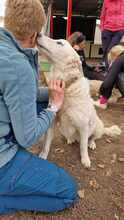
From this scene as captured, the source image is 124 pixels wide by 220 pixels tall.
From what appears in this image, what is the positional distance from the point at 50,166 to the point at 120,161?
1.03 meters

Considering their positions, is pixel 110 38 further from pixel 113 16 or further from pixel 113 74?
pixel 113 74

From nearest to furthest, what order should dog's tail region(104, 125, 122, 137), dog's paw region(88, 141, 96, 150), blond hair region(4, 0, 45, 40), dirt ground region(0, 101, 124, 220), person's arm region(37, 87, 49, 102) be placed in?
blond hair region(4, 0, 45, 40), dirt ground region(0, 101, 124, 220), person's arm region(37, 87, 49, 102), dog's paw region(88, 141, 96, 150), dog's tail region(104, 125, 122, 137)

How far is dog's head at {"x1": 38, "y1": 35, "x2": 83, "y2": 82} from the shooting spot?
7.88ft

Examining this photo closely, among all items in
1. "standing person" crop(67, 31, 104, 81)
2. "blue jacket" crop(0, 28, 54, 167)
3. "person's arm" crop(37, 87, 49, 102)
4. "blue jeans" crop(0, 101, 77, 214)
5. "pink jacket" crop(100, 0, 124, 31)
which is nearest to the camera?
"blue jacket" crop(0, 28, 54, 167)

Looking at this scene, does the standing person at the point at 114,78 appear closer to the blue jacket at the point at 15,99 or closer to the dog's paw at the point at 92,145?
the dog's paw at the point at 92,145

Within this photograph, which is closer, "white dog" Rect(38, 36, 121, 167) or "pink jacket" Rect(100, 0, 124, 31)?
"white dog" Rect(38, 36, 121, 167)

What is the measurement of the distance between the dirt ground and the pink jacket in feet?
10.2

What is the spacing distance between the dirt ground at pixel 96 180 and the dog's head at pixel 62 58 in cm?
81

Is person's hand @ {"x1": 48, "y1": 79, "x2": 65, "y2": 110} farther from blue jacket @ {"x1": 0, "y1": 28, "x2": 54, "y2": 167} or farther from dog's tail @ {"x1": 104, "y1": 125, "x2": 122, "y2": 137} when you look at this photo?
dog's tail @ {"x1": 104, "y1": 125, "x2": 122, "y2": 137}

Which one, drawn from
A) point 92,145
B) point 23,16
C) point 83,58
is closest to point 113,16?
point 83,58

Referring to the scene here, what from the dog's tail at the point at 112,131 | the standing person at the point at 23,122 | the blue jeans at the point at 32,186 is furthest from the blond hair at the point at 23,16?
the dog's tail at the point at 112,131

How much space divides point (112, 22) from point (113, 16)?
16 cm

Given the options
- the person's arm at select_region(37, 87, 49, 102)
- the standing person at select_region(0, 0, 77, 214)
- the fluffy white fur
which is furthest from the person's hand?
the fluffy white fur

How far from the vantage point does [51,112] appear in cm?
210
